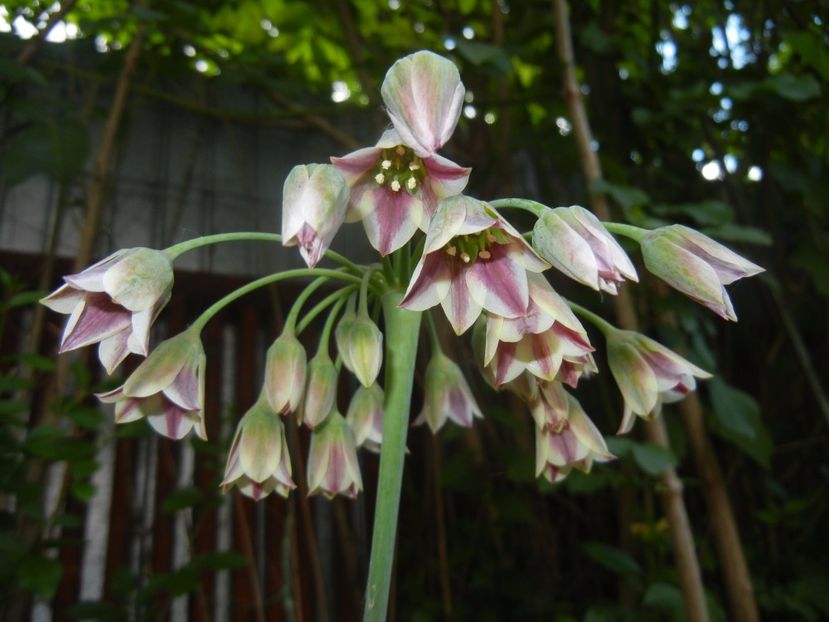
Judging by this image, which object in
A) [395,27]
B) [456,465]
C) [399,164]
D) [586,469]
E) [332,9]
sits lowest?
[586,469]

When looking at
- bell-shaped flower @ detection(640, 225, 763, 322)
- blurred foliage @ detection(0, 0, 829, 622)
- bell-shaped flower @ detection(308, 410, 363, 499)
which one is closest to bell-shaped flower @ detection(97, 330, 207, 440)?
bell-shaped flower @ detection(308, 410, 363, 499)

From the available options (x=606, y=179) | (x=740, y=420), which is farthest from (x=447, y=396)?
(x=606, y=179)

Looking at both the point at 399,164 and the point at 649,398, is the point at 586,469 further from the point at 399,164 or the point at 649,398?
the point at 399,164

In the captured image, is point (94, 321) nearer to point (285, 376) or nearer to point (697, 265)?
point (285, 376)

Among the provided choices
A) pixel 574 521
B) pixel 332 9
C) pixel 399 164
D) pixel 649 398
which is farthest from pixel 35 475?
pixel 332 9

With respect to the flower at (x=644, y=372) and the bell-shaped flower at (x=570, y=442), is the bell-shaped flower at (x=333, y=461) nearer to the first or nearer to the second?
the bell-shaped flower at (x=570, y=442)
